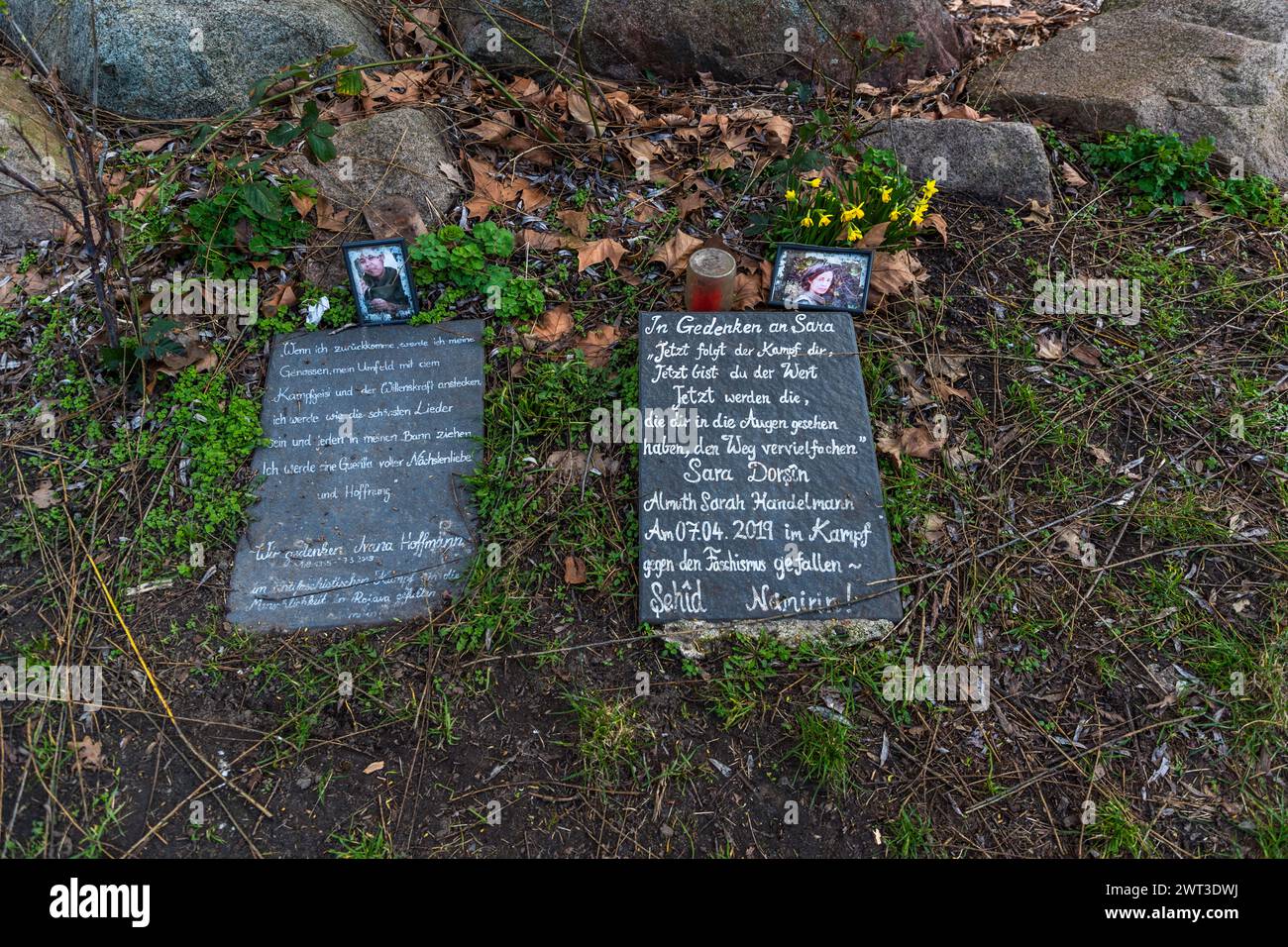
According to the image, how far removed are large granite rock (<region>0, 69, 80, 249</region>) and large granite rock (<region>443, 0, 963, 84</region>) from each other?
204 cm

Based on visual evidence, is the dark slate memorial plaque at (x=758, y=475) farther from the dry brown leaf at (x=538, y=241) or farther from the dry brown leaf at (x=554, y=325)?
the dry brown leaf at (x=538, y=241)

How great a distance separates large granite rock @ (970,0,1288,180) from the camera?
12.7 feet

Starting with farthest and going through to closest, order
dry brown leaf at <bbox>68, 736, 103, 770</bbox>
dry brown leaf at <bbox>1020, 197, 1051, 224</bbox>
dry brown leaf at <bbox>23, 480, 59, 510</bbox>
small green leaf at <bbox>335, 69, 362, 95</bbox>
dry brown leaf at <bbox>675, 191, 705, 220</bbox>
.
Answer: dry brown leaf at <bbox>1020, 197, 1051, 224</bbox>
dry brown leaf at <bbox>675, 191, 705, 220</bbox>
small green leaf at <bbox>335, 69, 362, 95</bbox>
dry brown leaf at <bbox>23, 480, 59, 510</bbox>
dry brown leaf at <bbox>68, 736, 103, 770</bbox>

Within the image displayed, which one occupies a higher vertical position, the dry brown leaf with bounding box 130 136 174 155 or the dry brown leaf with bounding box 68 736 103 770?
the dry brown leaf with bounding box 130 136 174 155

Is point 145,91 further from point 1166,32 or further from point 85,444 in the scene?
point 1166,32

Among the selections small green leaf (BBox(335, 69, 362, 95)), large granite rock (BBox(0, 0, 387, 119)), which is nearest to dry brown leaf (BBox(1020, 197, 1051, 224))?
small green leaf (BBox(335, 69, 362, 95))

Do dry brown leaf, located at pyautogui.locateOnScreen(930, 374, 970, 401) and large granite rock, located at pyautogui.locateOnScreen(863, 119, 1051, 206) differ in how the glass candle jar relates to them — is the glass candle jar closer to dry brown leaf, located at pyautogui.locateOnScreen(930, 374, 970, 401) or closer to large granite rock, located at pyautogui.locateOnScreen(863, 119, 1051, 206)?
dry brown leaf, located at pyautogui.locateOnScreen(930, 374, 970, 401)

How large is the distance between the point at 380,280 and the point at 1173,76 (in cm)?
403

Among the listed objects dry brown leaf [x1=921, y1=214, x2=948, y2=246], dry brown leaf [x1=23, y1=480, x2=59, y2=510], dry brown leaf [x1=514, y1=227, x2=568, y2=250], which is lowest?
dry brown leaf [x1=23, y1=480, x2=59, y2=510]

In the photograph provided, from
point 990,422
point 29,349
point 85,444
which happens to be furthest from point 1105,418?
point 29,349

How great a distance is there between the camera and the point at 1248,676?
254 centimetres

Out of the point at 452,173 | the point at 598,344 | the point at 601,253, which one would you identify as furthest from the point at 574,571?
the point at 452,173

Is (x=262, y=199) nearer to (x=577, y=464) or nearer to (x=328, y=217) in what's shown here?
(x=328, y=217)

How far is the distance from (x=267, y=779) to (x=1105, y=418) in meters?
3.26
